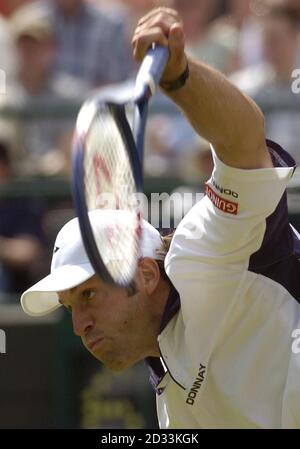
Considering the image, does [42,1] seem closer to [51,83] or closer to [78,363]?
[51,83]

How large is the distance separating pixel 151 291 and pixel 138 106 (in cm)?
78

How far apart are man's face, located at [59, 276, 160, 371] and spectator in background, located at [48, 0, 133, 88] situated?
414cm

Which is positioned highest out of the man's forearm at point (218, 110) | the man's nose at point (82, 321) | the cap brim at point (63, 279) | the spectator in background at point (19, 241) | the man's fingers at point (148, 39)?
the man's fingers at point (148, 39)

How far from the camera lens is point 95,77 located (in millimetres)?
7648

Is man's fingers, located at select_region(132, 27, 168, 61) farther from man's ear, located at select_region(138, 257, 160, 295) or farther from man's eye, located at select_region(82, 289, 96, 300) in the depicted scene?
man's eye, located at select_region(82, 289, 96, 300)

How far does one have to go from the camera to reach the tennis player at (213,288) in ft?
10.3

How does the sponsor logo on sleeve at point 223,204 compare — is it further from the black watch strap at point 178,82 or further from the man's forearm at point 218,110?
the black watch strap at point 178,82

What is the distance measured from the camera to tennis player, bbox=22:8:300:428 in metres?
3.13

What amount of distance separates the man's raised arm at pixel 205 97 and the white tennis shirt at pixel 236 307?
0.13 m

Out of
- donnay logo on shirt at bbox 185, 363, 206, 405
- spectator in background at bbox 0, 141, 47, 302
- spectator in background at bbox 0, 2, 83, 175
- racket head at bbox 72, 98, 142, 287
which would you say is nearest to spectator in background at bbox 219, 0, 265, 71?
spectator in background at bbox 0, 2, 83, 175

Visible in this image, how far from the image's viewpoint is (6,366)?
653 cm

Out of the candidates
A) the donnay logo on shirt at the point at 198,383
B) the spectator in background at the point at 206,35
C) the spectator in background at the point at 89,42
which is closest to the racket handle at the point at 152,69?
the donnay logo on shirt at the point at 198,383

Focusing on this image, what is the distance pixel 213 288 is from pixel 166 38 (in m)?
0.73
